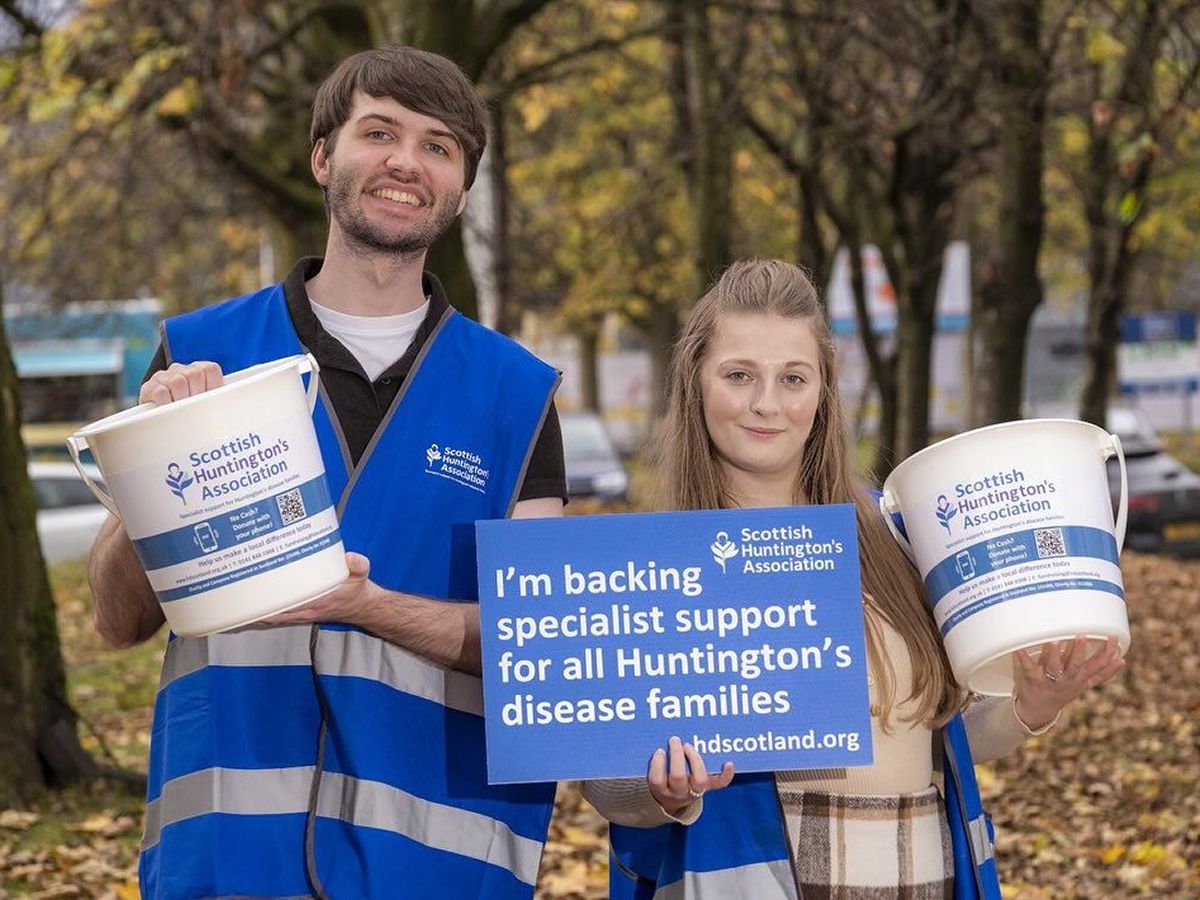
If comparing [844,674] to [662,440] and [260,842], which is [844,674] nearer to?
[662,440]

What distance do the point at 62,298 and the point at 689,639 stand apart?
17.1 meters

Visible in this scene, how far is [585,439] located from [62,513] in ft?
19.9

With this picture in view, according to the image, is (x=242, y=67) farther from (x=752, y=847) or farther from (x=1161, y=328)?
(x=1161, y=328)

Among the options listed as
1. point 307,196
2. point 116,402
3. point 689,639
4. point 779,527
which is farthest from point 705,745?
point 116,402

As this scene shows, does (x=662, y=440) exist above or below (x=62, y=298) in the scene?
below

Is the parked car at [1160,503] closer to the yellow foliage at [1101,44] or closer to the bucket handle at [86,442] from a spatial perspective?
the yellow foliage at [1101,44]

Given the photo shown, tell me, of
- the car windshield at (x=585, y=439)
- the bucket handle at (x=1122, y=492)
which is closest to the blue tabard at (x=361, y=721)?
the bucket handle at (x=1122, y=492)

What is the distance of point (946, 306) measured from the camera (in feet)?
92.9

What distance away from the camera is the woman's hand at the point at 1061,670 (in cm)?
264

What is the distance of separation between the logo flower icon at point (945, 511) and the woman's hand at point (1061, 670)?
9.3 inches

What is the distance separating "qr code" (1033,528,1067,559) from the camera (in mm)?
2607

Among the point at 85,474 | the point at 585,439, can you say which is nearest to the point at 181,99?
the point at 85,474

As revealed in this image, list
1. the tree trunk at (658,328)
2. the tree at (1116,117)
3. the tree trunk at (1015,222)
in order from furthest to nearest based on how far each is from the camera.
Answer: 1. the tree trunk at (658,328)
2. the tree trunk at (1015,222)
3. the tree at (1116,117)

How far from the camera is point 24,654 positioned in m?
6.15
